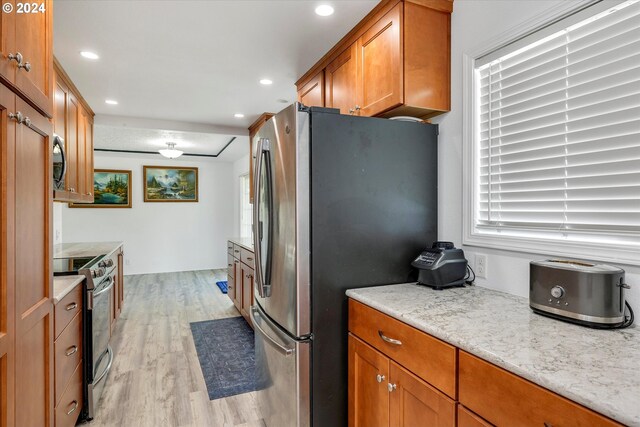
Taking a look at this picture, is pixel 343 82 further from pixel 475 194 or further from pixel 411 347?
pixel 411 347

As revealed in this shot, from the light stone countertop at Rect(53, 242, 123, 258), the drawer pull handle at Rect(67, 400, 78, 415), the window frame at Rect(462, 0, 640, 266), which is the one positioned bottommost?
the drawer pull handle at Rect(67, 400, 78, 415)

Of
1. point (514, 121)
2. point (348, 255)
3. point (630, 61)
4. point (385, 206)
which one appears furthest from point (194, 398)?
point (630, 61)

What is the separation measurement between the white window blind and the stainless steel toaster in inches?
8.7

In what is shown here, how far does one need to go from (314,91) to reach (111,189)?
564cm

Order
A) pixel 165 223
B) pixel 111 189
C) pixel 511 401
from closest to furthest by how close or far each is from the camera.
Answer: pixel 511 401 → pixel 111 189 → pixel 165 223

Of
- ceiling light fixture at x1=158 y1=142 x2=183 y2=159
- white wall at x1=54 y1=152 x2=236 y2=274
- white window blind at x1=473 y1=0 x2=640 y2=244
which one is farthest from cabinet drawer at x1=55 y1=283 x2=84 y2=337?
white wall at x1=54 y1=152 x2=236 y2=274

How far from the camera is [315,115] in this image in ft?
5.37

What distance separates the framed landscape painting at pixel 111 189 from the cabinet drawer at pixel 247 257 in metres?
4.19

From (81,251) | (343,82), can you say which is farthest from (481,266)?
(81,251)

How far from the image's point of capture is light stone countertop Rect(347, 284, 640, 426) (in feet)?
2.46

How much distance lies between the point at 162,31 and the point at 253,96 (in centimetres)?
134

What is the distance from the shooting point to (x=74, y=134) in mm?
3215

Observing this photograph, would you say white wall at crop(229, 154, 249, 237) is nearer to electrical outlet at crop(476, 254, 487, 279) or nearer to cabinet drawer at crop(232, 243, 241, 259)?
cabinet drawer at crop(232, 243, 241, 259)

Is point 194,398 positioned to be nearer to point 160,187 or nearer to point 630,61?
point 630,61
